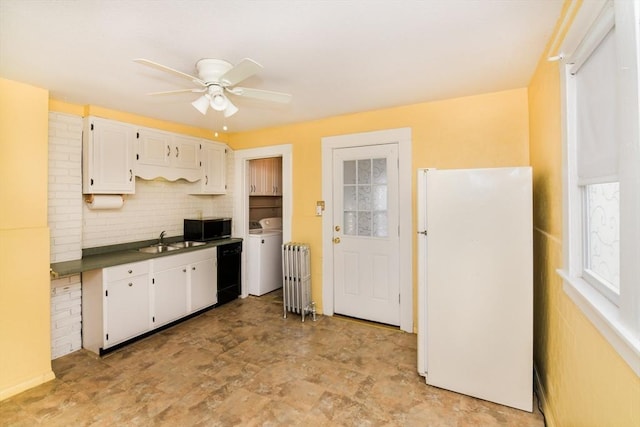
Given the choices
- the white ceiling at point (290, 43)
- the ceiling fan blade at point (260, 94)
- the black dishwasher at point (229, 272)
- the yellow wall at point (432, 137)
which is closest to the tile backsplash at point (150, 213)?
the black dishwasher at point (229, 272)

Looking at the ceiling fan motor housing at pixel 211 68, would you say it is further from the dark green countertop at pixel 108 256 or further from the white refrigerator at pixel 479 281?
the dark green countertop at pixel 108 256

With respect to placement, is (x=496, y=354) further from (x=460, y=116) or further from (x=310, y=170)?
(x=310, y=170)

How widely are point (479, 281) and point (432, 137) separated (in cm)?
158

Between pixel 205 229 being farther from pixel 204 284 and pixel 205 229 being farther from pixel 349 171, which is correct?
pixel 349 171

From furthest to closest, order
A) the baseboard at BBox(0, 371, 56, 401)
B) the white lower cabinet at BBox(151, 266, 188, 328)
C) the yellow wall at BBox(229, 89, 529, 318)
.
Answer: the white lower cabinet at BBox(151, 266, 188, 328)
the yellow wall at BBox(229, 89, 529, 318)
the baseboard at BBox(0, 371, 56, 401)

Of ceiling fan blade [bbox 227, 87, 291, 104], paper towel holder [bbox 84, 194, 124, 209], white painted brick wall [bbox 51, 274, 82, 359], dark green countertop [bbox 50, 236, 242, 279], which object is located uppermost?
ceiling fan blade [bbox 227, 87, 291, 104]

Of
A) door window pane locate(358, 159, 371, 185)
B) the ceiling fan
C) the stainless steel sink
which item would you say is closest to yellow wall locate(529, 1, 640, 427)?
door window pane locate(358, 159, 371, 185)

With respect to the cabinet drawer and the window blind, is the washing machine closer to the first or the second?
the cabinet drawer

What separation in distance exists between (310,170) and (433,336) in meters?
2.34

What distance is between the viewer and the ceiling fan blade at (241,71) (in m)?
1.63

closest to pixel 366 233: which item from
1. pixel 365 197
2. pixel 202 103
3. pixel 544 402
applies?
pixel 365 197

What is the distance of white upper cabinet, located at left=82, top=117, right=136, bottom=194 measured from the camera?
2957mm

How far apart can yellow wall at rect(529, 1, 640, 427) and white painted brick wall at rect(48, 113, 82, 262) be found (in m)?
3.95

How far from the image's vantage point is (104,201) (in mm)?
3135
